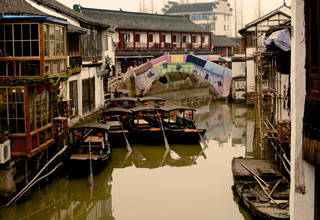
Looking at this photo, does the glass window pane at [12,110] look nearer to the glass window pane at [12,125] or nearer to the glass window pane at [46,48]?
the glass window pane at [12,125]

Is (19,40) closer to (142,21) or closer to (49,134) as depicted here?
(49,134)

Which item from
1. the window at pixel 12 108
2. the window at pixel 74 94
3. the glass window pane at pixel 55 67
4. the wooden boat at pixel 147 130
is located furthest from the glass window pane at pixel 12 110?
the wooden boat at pixel 147 130

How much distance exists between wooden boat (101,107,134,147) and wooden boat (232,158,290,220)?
30.7ft

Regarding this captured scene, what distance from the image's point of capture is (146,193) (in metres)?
16.9

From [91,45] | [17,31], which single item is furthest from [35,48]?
[91,45]

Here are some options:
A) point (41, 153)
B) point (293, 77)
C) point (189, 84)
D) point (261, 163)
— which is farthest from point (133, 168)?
point (189, 84)

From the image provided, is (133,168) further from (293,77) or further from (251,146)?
(293,77)

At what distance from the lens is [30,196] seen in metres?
16.2

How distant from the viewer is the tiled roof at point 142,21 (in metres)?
50.7

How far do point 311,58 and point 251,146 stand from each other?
17.2 m

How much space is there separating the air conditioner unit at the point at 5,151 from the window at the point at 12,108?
703mm

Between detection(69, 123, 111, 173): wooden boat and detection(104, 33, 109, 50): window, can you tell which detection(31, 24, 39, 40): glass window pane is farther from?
detection(104, 33, 109, 50): window

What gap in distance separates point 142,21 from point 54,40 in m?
38.5

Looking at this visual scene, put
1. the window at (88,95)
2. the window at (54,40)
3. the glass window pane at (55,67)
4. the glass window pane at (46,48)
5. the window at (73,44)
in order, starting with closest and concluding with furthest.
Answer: the glass window pane at (46,48) → the window at (54,40) → the glass window pane at (55,67) → the window at (73,44) → the window at (88,95)
